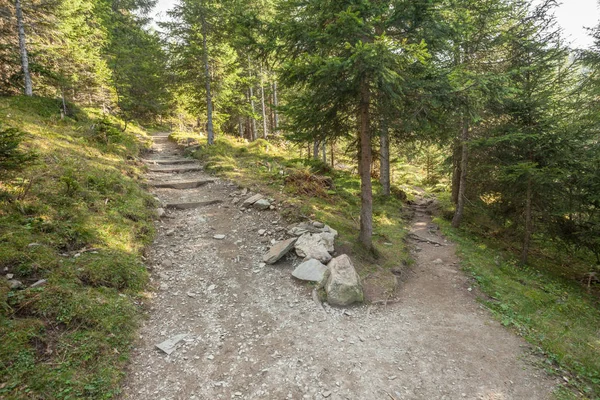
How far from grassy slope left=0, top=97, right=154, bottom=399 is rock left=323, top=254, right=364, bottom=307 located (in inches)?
162

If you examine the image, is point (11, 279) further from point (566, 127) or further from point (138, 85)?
point (138, 85)

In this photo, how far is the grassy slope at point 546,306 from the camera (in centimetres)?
508

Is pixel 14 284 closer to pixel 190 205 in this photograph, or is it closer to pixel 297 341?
pixel 297 341

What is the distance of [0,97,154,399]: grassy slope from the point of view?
3740mm

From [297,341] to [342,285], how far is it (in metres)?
1.76

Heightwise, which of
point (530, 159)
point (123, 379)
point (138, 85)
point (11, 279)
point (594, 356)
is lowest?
point (594, 356)

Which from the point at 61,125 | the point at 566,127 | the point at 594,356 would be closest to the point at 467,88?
the point at 594,356

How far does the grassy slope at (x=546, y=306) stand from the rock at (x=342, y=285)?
3606mm

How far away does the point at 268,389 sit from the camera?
4195 mm

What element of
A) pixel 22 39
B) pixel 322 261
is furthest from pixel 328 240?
pixel 22 39

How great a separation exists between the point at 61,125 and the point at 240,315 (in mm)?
14934

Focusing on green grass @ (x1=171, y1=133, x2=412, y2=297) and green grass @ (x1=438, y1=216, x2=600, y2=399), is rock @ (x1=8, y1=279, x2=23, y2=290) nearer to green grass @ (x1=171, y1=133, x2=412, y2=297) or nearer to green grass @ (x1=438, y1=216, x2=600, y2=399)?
green grass @ (x1=171, y1=133, x2=412, y2=297)

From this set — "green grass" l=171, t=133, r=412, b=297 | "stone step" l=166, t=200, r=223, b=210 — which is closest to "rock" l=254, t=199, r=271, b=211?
"green grass" l=171, t=133, r=412, b=297

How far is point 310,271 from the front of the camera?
695 centimetres
